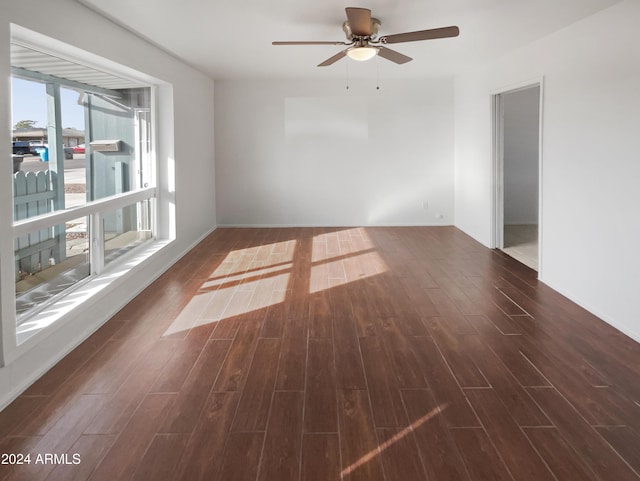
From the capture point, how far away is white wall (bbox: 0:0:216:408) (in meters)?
2.83

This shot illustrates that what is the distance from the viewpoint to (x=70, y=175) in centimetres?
402

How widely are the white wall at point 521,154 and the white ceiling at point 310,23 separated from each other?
2.55m

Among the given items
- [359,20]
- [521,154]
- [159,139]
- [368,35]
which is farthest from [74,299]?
[521,154]

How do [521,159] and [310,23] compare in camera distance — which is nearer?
[310,23]

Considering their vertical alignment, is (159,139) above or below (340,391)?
above

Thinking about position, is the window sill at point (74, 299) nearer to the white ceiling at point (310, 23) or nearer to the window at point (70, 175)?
the window at point (70, 175)

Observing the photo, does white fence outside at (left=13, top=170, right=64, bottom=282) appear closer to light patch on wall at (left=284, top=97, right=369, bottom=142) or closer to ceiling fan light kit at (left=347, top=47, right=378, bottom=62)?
ceiling fan light kit at (left=347, top=47, right=378, bottom=62)

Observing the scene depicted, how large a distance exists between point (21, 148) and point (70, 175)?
699 mm

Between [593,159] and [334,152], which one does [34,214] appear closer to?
[593,159]

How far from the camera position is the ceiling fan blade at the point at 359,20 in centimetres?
369

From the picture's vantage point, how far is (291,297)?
471cm

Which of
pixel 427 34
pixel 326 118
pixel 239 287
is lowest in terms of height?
pixel 239 287

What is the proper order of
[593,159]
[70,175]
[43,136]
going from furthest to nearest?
[593,159], [70,175], [43,136]

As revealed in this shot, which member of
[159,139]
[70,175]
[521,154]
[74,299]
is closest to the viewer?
[74,299]
